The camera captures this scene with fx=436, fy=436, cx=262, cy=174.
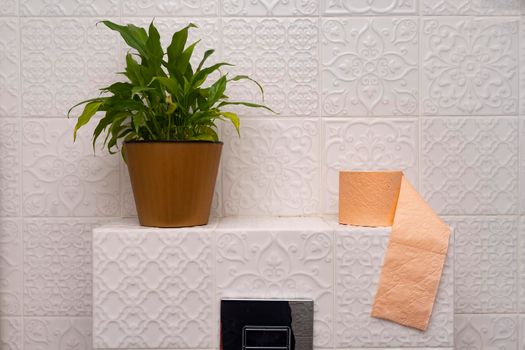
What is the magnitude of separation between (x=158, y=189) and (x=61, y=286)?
44 centimetres

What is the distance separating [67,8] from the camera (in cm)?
108

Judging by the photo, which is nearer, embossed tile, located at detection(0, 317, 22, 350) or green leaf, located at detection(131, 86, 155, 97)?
green leaf, located at detection(131, 86, 155, 97)

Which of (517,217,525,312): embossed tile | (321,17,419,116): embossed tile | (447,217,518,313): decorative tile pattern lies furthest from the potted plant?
(517,217,525,312): embossed tile

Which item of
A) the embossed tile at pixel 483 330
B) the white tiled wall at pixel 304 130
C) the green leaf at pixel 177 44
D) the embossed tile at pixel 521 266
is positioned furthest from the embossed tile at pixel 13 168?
the embossed tile at pixel 521 266

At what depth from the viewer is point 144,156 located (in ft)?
2.86

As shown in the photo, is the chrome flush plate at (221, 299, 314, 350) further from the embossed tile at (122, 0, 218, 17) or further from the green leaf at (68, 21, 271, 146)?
the embossed tile at (122, 0, 218, 17)

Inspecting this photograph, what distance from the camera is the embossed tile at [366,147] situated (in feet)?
3.57

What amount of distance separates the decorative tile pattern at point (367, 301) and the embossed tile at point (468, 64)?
0.41 metres

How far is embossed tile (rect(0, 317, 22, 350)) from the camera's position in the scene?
108 centimetres

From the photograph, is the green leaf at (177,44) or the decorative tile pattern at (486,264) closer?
the green leaf at (177,44)

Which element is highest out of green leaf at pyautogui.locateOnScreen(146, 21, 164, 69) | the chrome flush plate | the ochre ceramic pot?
green leaf at pyautogui.locateOnScreen(146, 21, 164, 69)

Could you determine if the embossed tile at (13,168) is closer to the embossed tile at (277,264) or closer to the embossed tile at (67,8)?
the embossed tile at (67,8)

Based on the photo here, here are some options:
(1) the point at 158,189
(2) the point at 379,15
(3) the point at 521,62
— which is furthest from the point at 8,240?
(3) the point at 521,62

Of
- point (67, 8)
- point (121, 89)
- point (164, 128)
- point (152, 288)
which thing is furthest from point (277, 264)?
point (67, 8)
